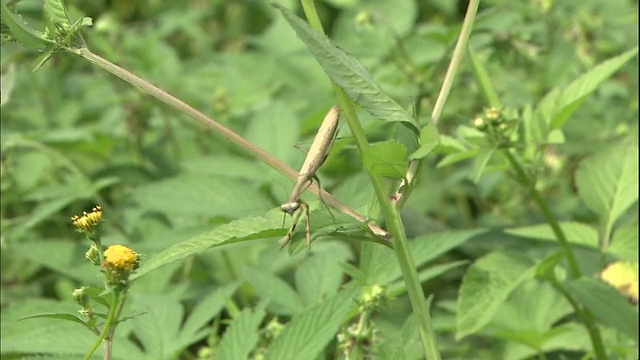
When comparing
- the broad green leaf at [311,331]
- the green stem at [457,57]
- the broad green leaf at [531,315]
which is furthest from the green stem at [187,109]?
the broad green leaf at [531,315]

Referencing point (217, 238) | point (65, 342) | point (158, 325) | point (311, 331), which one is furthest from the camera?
point (158, 325)

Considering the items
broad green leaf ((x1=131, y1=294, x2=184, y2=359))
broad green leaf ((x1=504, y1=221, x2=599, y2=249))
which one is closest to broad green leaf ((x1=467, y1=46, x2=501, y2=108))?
broad green leaf ((x1=504, y1=221, x2=599, y2=249))

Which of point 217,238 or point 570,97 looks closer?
point 217,238

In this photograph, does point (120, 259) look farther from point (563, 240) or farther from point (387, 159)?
point (563, 240)

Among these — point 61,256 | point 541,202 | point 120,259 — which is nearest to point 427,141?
point 120,259

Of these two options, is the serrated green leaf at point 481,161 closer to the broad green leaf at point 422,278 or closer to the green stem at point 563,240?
the green stem at point 563,240
